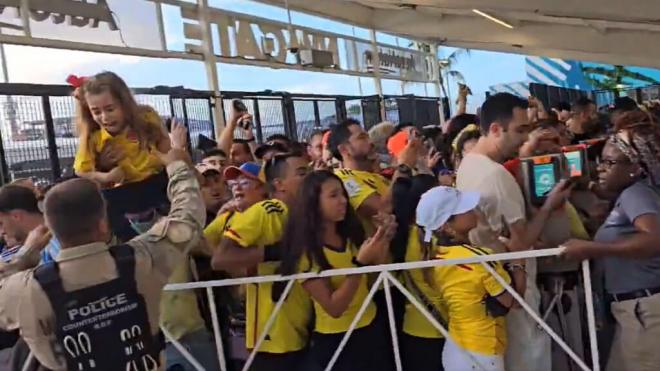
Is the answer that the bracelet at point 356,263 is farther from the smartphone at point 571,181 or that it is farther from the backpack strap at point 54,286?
the backpack strap at point 54,286

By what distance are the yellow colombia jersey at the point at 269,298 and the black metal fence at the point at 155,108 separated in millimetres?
717

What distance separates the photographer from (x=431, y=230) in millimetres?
2613

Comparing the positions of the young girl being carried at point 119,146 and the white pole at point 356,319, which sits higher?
the young girl being carried at point 119,146

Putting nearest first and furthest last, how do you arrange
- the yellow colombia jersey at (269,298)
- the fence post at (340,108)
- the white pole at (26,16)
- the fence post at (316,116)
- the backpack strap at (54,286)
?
the backpack strap at (54,286) → the yellow colombia jersey at (269,298) → the white pole at (26,16) → the fence post at (316,116) → the fence post at (340,108)

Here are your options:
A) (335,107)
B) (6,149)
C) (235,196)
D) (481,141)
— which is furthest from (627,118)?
(335,107)

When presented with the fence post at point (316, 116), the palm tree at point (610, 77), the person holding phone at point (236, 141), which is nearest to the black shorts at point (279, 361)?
the person holding phone at point (236, 141)

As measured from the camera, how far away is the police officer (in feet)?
6.26

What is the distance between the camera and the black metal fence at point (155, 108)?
4562 millimetres

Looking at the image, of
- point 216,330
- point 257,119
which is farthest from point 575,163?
point 257,119

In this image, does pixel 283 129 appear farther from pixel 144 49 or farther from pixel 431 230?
pixel 431 230

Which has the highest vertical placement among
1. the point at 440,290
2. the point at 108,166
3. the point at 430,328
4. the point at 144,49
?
the point at 144,49

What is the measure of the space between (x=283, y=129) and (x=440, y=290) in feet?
16.6

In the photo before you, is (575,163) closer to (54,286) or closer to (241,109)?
(54,286)

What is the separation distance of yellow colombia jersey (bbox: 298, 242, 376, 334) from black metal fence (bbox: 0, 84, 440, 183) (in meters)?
1.03
